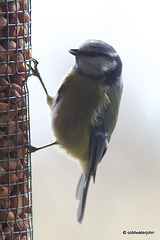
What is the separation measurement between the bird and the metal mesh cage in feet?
0.65

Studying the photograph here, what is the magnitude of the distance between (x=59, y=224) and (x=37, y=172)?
1.03 ft

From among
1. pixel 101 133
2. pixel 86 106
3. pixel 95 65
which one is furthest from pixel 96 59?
pixel 101 133

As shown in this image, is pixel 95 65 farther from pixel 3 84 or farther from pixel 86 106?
pixel 3 84

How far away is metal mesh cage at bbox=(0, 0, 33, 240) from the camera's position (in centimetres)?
232

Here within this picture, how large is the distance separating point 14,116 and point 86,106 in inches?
14.7

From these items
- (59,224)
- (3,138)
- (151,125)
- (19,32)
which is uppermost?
(19,32)

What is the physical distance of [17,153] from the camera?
94.7 inches

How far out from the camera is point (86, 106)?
8.70ft

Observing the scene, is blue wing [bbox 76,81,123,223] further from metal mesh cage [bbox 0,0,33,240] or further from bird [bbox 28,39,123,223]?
metal mesh cage [bbox 0,0,33,240]

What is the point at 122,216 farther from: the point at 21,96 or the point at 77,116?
the point at 21,96

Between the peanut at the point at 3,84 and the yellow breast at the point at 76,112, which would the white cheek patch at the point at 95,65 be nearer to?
the yellow breast at the point at 76,112

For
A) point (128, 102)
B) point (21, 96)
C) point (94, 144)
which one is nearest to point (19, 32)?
point (21, 96)

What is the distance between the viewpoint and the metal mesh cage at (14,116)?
2324mm

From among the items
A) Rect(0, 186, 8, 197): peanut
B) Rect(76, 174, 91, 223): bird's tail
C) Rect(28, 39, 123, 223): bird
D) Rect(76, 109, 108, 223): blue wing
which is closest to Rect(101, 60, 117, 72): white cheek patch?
Rect(28, 39, 123, 223): bird
